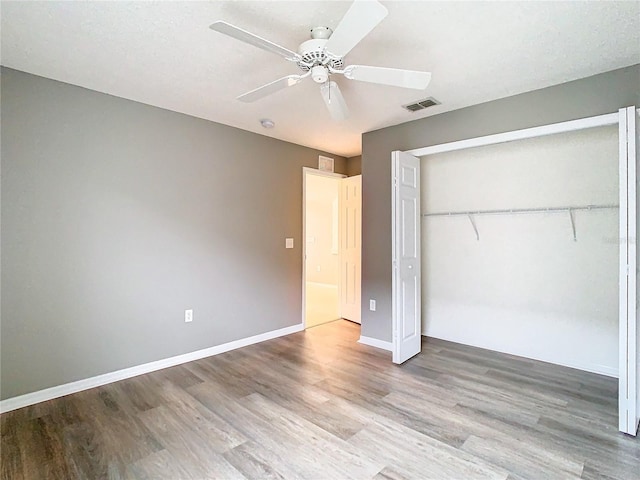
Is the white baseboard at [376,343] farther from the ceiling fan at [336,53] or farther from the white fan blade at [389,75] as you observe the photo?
the white fan blade at [389,75]

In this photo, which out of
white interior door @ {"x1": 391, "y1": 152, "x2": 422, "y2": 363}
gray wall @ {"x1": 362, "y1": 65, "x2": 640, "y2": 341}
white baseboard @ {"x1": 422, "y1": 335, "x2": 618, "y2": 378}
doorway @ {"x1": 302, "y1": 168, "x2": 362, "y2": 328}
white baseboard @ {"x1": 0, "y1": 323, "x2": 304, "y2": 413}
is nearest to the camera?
→ white baseboard @ {"x1": 0, "y1": 323, "x2": 304, "y2": 413}

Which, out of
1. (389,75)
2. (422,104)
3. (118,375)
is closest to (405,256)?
(422,104)

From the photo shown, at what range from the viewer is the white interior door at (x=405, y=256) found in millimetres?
3236

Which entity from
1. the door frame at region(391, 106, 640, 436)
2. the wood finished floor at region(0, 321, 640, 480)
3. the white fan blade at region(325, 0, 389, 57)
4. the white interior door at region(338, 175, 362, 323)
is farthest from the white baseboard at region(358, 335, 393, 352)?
the white fan blade at region(325, 0, 389, 57)

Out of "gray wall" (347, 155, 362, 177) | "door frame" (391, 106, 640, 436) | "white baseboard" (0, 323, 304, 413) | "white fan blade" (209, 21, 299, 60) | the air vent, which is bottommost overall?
"white baseboard" (0, 323, 304, 413)

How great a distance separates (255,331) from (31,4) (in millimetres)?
3425

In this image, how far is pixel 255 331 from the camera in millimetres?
3998

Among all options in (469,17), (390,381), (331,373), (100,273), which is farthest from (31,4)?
(390,381)

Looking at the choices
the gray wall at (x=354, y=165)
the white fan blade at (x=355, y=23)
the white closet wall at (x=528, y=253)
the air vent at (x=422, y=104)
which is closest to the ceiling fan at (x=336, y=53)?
the white fan blade at (x=355, y=23)

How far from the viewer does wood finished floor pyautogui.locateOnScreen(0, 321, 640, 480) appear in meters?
1.80

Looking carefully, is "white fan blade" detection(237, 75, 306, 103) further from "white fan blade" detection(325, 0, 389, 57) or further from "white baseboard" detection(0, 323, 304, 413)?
"white baseboard" detection(0, 323, 304, 413)

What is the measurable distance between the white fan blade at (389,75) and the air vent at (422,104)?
50.1 inches

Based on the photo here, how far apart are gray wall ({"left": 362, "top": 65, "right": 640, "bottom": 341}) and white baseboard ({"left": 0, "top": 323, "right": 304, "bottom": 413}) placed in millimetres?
1518

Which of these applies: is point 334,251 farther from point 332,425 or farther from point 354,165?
point 332,425
